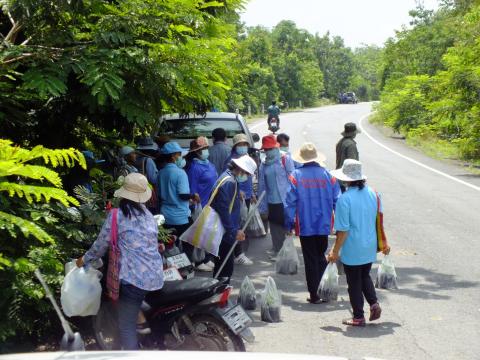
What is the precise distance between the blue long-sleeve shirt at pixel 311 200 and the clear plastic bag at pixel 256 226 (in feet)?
8.41

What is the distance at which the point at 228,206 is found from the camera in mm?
7852

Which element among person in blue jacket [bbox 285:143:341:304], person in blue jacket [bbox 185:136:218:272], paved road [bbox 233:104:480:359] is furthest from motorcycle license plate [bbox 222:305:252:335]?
person in blue jacket [bbox 185:136:218:272]

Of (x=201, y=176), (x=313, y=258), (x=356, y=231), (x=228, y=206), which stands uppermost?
(x=201, y=176)

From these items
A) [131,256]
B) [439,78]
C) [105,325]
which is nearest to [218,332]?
[131,256]

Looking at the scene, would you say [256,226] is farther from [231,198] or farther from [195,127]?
[231,198]

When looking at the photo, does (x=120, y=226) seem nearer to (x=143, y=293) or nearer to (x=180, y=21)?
(x=143, y=293)

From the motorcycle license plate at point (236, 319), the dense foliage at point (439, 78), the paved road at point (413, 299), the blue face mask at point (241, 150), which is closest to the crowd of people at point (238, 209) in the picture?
the blue face mask at point (241, 150)

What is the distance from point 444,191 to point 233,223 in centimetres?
1053

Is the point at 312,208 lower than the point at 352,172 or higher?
lower

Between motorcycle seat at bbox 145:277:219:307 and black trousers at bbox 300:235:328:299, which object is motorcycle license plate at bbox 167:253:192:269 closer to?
black trousers at bbox 300:235:328:299

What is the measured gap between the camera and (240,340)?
5820mm

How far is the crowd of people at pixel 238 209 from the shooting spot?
5672 mm

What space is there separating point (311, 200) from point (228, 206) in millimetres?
997

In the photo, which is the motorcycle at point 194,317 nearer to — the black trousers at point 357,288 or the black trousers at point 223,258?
the black trousers at point 357,288
